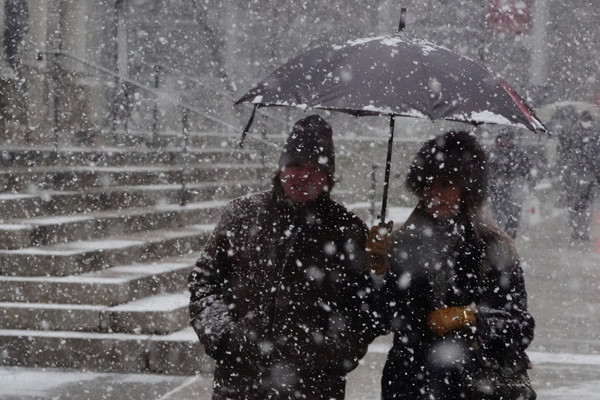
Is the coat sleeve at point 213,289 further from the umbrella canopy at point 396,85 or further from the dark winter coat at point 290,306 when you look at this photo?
the umbrella canopy at point 396,85

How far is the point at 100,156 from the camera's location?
39.8 ft

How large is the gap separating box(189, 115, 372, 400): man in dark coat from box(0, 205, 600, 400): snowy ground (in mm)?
3118

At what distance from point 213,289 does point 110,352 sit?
3.81 meters

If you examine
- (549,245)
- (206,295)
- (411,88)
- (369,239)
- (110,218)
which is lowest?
(549,245)

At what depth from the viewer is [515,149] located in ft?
50.2

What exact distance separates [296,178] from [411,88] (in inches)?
22.6

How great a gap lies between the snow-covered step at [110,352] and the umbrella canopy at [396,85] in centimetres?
365

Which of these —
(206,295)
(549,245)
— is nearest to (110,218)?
(206,295)

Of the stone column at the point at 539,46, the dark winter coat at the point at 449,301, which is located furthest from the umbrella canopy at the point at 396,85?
the stone column at the point at 539,46

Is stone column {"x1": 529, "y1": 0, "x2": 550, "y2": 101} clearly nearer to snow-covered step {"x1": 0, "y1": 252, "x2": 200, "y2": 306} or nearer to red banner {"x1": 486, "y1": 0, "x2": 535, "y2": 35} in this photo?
red banner {"x1": 486, "y1": 0, "x2": 535, "y2": 35}

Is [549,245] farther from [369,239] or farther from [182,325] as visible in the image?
[369,239]

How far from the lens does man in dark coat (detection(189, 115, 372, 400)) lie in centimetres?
430

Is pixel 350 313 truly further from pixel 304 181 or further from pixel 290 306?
pixel 304 181

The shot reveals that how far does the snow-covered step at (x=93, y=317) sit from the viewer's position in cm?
823
